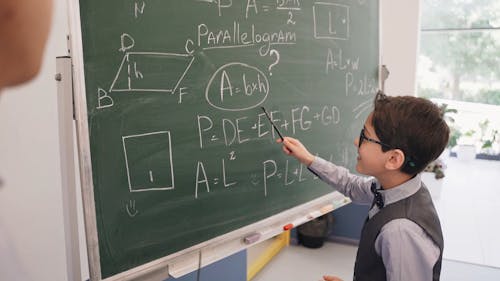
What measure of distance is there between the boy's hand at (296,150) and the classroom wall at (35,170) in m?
0.86

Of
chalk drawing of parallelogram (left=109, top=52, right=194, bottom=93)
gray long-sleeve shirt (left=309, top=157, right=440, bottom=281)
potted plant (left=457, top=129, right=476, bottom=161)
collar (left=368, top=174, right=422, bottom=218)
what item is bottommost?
potted plant (left=457, top=129, right=476, bottom=161)

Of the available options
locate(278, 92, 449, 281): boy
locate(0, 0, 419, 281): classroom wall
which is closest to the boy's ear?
locate(278, 92, 449, 281): boy

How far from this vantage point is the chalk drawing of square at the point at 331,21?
171cm

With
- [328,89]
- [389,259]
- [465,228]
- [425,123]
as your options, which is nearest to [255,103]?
[328,89]

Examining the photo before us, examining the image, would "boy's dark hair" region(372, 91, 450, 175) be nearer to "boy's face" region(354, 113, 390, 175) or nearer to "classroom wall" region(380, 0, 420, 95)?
"boy's face" region(354, 113, 390, 175)

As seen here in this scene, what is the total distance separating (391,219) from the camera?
124cm

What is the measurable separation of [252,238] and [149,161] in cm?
55

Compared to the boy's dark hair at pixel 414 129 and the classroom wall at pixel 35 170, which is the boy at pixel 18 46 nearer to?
the classroom wall at pixel 35 170

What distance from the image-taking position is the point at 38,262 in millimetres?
1423

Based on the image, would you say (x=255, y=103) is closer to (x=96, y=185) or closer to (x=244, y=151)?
(x=244, y=151)

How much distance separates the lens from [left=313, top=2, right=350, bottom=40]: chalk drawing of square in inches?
67.2

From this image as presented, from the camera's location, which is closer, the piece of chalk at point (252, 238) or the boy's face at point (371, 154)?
the boy's face at point (371, 154)

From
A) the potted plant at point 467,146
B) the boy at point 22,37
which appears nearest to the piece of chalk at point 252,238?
the boy at point 22,37

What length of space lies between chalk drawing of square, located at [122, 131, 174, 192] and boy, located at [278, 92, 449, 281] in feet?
2.19
